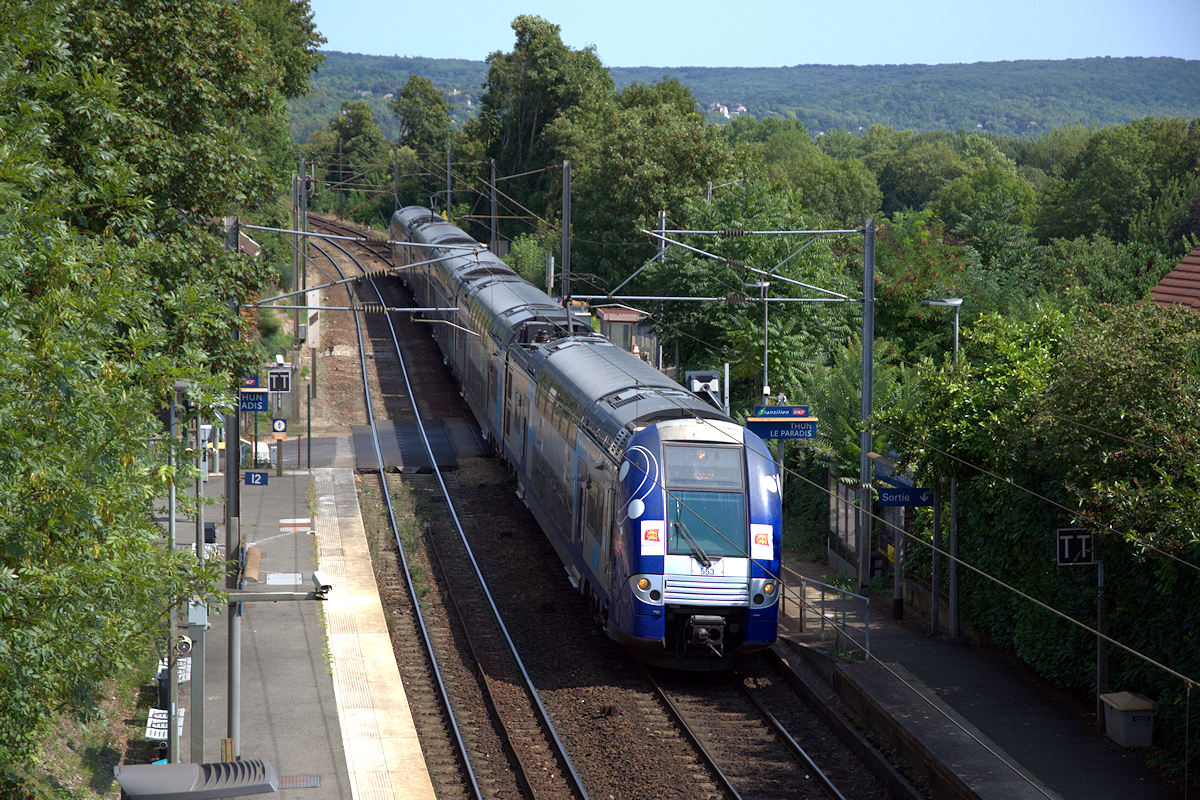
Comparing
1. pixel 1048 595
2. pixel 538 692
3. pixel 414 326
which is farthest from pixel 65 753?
pixel 414 326

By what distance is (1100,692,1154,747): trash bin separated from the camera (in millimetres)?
13328

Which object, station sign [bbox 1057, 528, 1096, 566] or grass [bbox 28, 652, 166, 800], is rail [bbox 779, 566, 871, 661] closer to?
station sign [bbox 1057, 528, 1096, 566]

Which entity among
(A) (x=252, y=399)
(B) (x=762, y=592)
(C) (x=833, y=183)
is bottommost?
(B) (x=762, y=592)

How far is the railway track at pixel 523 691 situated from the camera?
44.8ft

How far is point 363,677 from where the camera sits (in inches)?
662

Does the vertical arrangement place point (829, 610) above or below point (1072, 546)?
below

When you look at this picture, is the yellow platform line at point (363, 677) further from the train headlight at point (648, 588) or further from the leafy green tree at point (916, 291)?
the leafy green tree at point (916, 291)

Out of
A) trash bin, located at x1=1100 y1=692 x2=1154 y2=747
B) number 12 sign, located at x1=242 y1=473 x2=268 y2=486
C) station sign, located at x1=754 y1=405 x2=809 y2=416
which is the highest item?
station sign, located at x1=754 y1=405 x2=809 y2=416

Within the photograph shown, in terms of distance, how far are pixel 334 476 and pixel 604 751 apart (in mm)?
15318

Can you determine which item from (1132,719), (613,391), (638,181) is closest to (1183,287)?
(613,391)

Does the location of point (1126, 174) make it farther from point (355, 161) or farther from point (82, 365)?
point (82, 365)

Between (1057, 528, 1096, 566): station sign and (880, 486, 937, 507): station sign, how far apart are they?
446 cm

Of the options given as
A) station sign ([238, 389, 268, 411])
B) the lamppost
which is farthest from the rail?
station sign ([238, 389, 268, 411])

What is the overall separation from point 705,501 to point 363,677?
5652 millimetres
